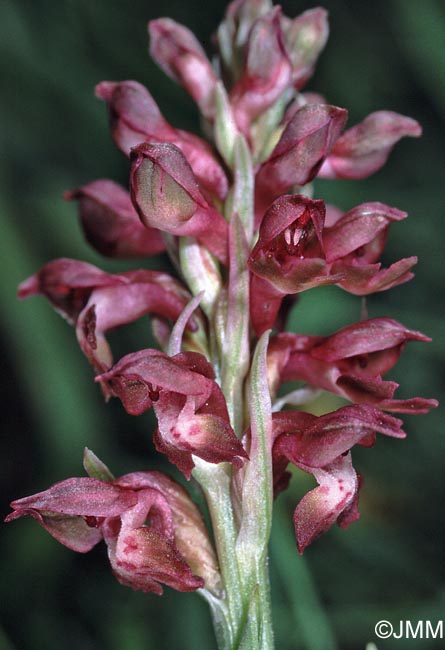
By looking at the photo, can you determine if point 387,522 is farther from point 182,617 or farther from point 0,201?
point 0,201

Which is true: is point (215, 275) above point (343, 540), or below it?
above

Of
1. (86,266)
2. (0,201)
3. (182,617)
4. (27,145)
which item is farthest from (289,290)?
(27,145)

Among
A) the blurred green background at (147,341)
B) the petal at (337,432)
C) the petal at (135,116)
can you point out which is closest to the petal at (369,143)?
the petal at (135,116)

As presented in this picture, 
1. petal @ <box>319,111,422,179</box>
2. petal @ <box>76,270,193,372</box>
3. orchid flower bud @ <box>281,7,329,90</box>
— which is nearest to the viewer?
petal @ <box>76,270,193,372</box>

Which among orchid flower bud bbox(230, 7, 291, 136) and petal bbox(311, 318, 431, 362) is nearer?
petal bbox(311, 318, 431, 362)

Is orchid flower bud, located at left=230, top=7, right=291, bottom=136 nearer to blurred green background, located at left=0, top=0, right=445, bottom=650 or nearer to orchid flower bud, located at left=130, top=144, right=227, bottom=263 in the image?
orchid flower bud, located at left=130, top=144, right=227, bottom=263

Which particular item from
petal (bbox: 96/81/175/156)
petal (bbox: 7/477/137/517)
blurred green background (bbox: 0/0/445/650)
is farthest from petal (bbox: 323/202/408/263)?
blurred green background (bbox: 0/0/445/650)

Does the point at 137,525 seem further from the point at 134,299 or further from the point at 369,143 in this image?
the point at 369,143

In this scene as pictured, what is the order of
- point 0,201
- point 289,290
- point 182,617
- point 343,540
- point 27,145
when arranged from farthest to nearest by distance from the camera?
point 27,145
point 0,201
point 343,540
point 182,617
point 289,290
